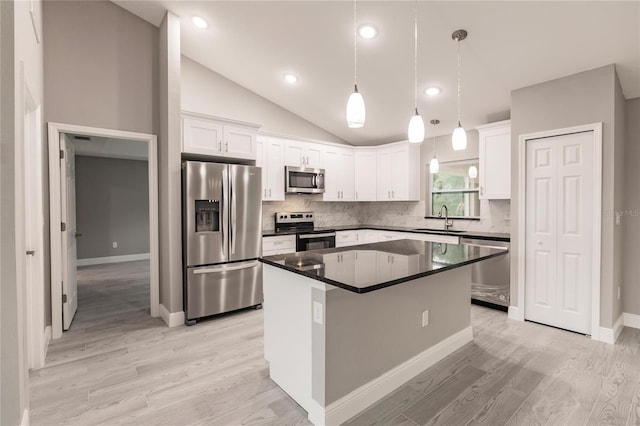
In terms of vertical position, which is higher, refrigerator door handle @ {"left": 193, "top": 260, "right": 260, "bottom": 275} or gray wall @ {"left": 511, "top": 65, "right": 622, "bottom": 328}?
gray wall @ {"left": 511, "top": 65, "right": 622, "bottom": 328}

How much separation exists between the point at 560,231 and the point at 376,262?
2376mm

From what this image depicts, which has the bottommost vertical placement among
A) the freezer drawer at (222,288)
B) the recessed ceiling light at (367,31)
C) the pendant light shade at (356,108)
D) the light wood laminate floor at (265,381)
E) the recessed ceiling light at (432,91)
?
the light wood laminate floor at (265,381)

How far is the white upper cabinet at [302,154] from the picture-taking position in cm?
481

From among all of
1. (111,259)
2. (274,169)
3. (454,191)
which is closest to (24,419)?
(274,169)

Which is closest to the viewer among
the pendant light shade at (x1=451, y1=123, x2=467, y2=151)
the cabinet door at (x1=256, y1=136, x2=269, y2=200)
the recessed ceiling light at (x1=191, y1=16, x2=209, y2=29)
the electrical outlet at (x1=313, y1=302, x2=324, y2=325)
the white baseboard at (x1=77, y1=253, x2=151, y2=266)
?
the electrical outlet at (x1=313, y1=302, x2=324, y2=325)

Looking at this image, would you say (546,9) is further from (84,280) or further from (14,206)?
(84,280)

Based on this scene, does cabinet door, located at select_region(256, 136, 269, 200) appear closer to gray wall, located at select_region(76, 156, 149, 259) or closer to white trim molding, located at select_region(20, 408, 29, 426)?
white trim molding, located at select_region(20, 408, 29, 426)

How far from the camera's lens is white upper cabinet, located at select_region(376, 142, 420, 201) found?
5.11 metres

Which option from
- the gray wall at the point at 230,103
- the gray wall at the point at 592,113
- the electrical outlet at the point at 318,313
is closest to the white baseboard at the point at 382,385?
the electrical outlet at the point at 318,313

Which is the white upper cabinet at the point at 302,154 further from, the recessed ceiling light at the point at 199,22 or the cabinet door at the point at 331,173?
the recessed ceiling light at the point at 199,22

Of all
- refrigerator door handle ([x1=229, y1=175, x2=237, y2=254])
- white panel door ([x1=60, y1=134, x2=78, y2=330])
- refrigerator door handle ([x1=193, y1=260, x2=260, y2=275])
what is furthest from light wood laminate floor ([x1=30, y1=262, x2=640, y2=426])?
refrigerator door handle ([x1=229, y1=175, x2=237, y2=254])

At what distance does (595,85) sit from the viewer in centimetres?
294

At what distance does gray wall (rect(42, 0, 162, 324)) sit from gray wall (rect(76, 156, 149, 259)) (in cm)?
451

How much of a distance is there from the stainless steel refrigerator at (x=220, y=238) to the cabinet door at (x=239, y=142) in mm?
349
